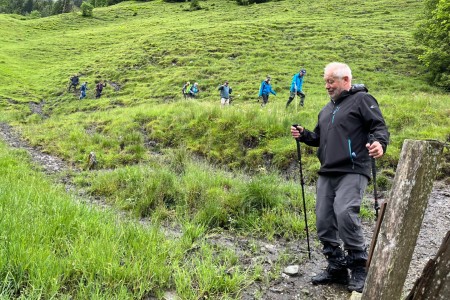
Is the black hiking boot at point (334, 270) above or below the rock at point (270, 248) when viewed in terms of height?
above

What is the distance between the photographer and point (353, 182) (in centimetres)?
455

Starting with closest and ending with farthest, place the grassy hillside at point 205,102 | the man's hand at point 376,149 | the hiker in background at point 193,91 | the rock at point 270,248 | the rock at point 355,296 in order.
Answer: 1. the man's hand at point 376,149
2. the rock at point 355,296
3. the rock at point 270,248
4. the grassy hillside at point 205,102
5. the hiker in background at point 193,91

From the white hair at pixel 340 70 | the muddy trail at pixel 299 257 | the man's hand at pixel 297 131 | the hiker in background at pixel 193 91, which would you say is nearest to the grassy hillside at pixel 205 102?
the muddy trail at pixel 299 257

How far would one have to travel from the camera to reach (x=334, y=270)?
188 inches

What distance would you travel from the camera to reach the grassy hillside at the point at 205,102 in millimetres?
7301

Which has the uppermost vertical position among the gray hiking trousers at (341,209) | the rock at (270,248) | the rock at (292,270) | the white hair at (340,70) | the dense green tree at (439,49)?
the dense green tree at (439,49)

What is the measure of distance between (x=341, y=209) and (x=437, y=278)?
84.5 inches

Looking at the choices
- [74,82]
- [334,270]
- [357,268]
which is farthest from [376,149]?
[74,82]

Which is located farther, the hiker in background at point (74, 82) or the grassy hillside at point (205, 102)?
the hiker in background at point (74, 82)

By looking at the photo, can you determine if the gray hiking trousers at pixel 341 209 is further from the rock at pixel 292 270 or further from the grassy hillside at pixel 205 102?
the grassy hillside at pixel 205 102

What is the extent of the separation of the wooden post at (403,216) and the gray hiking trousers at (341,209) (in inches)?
63.0

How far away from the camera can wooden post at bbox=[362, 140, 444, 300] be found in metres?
2.63

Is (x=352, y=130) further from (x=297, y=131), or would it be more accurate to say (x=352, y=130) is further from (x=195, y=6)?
(x=195, y=6)

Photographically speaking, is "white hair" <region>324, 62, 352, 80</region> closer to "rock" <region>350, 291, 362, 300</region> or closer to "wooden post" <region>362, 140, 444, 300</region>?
"wooden post" <region>362, 140, 444, 300</region>
